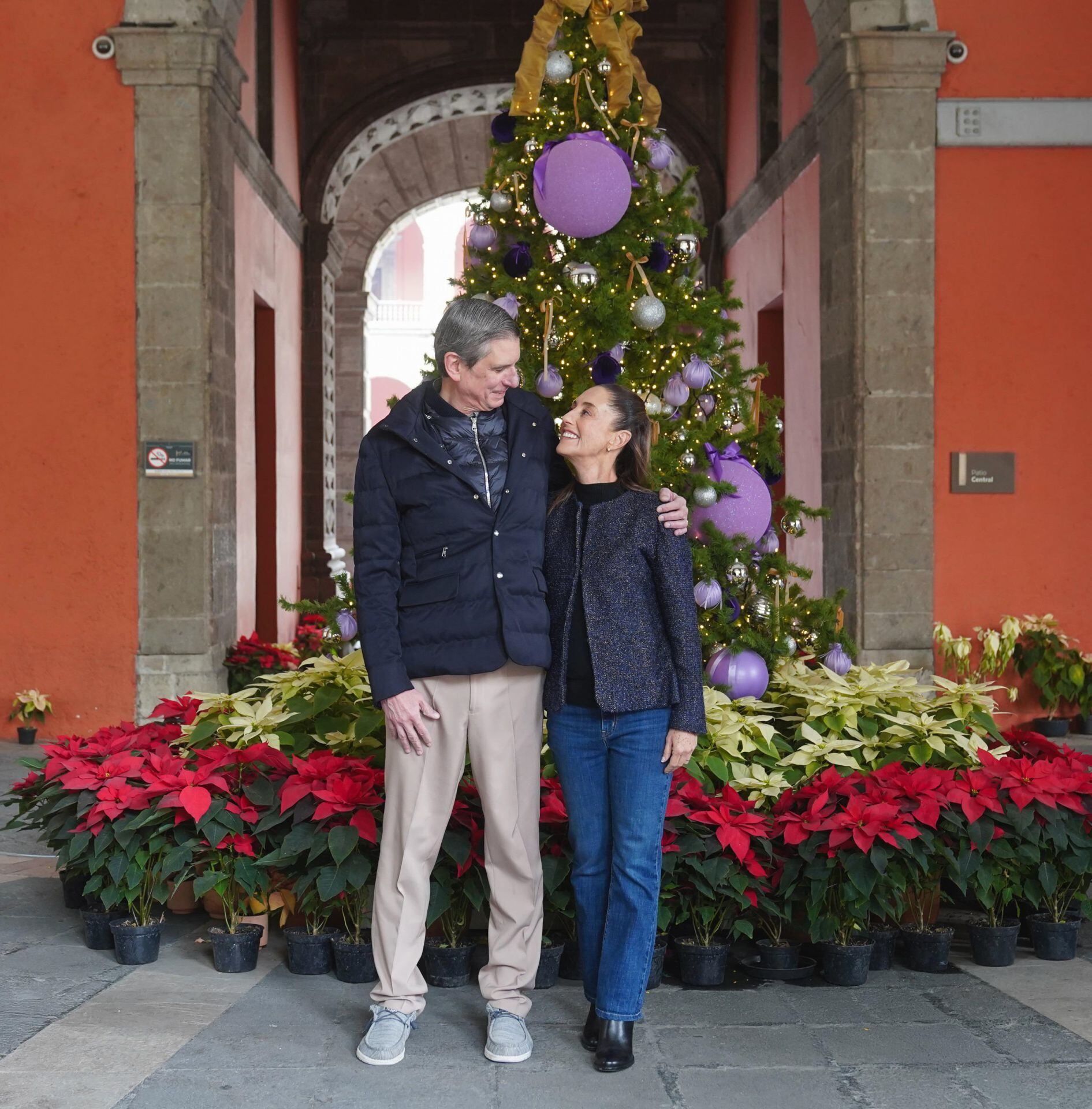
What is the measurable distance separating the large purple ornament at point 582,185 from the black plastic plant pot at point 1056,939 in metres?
2.57

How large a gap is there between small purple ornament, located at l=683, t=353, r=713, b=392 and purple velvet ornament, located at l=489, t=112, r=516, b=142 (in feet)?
3.45

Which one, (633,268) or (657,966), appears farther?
(633,268)

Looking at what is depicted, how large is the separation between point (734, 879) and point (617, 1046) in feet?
2.58

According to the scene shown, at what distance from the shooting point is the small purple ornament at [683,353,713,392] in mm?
4633

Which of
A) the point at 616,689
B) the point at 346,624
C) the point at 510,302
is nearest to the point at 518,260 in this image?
the point at 510,302

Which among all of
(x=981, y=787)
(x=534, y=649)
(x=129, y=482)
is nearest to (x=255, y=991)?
(x=534, y=649)

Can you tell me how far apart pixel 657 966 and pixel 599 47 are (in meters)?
3.03

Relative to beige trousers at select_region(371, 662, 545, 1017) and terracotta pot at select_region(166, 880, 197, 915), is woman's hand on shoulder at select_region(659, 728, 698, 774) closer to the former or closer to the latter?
beige trousers at select_region(371, 662, 545, 1017)

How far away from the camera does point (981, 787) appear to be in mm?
3994

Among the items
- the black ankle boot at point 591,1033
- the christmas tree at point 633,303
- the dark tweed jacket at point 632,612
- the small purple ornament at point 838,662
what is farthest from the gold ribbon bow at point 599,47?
the black ankle boot at point 591,1033

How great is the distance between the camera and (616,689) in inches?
123

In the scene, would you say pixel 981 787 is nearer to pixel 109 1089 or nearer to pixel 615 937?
pixel 615 937

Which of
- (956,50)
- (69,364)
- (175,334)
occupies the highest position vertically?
(956,50)

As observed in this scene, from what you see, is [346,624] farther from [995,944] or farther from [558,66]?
[995,944]
